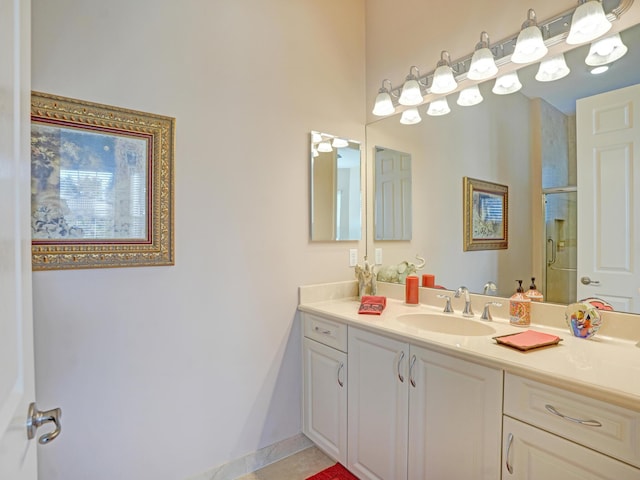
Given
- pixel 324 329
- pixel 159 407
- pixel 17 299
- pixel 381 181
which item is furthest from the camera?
pixel 381 181

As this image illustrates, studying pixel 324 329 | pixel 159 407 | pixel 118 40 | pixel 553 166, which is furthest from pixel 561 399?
pixel 118 40

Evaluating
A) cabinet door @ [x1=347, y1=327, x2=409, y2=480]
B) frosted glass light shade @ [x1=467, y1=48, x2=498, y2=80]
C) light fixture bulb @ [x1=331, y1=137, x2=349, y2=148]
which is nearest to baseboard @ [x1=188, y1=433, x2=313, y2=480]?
cabinet door @ [x1=347, y1=327, x2=409, y2=480]

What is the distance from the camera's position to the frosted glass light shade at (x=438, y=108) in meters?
2.00

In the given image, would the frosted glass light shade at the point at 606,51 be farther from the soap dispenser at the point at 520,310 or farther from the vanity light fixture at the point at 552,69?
the soap dispenser at the point at 520,310

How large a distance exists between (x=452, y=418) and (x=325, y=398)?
0.81 m

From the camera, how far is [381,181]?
2408 millimetres

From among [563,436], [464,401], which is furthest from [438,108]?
[563,436]

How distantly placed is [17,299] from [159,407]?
121cm

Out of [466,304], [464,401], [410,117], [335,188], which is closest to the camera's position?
[464,401]

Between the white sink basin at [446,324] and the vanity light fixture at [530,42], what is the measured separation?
49.8 inches

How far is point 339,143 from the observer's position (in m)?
2.30

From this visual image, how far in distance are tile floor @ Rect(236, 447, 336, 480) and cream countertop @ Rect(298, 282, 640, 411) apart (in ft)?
2.87

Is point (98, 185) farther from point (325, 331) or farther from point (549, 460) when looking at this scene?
point (549, 460)

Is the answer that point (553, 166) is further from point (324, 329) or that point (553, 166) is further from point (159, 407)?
point (159, 407)
